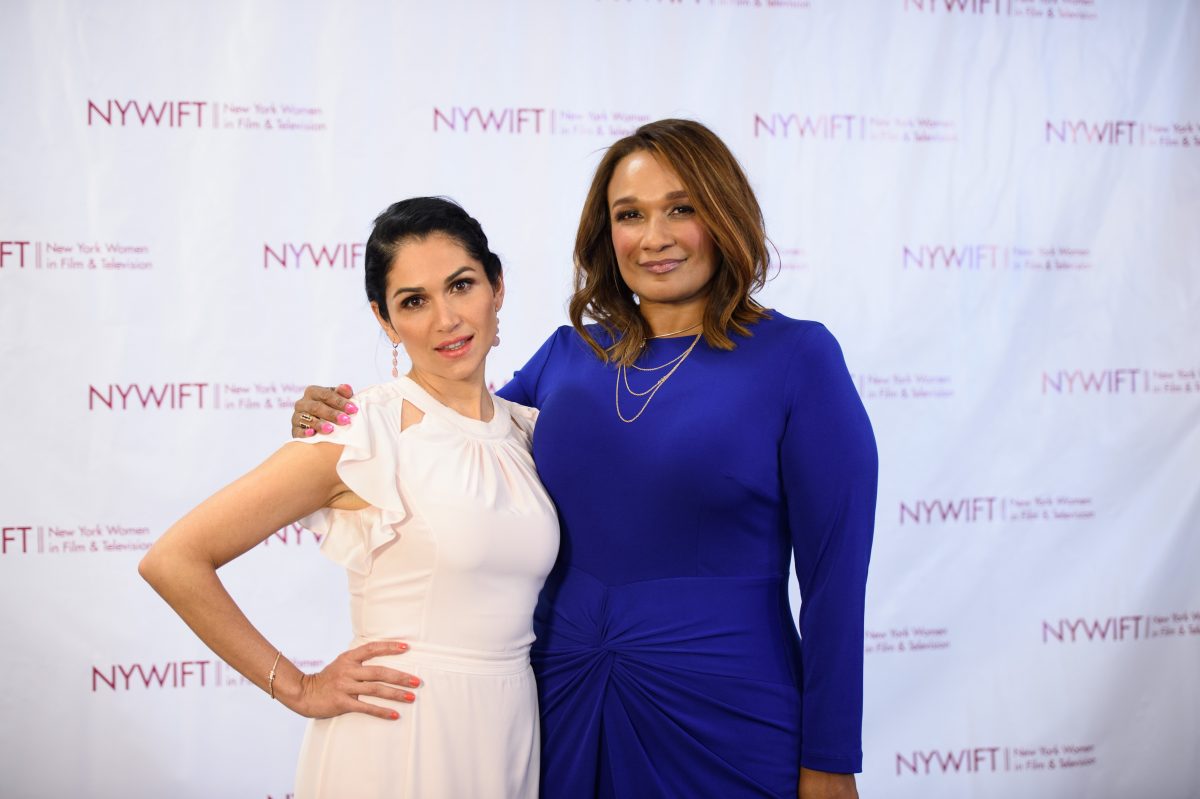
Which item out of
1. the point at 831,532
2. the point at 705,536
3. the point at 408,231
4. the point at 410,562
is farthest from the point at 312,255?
the point at 831,532

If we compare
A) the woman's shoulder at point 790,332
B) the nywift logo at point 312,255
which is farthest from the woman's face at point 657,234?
the nywift logo at point 312,255

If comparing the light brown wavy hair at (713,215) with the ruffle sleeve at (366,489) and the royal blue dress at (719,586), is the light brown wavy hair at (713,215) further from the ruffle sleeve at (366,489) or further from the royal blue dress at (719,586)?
the ruffle sleeve at (366,489)

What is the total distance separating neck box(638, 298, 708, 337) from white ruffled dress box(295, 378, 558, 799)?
0.46 m

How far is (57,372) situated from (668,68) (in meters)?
2.21

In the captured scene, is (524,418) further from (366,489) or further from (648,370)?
(366,489)

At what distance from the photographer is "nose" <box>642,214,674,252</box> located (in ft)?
5.80

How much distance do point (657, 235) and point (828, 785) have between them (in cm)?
99

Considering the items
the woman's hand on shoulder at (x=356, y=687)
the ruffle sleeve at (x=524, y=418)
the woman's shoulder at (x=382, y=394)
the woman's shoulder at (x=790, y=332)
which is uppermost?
the woman's shoulder at (x=790, y=332)

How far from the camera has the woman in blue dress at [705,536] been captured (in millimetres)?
1655

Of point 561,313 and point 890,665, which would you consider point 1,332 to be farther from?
point 890,665

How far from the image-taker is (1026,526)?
3.48 meters

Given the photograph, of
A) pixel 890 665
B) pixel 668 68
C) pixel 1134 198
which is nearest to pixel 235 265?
pixel 668 68

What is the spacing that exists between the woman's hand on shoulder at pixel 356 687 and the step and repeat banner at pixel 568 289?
1622mm

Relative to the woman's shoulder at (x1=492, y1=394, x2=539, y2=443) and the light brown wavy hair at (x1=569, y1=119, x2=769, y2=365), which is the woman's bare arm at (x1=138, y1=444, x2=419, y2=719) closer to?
the woman's shoulder at (x1=492, y1=394, x2=539, y2=443)
